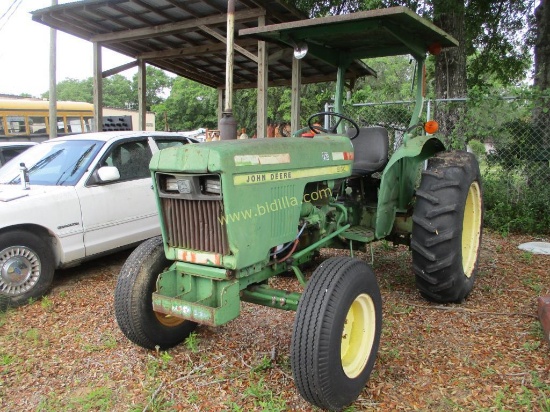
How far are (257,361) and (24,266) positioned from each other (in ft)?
8.25

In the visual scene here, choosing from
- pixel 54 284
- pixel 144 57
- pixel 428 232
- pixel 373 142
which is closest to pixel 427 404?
pixel 428 232

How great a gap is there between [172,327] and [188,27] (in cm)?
636

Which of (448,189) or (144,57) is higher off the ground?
(144,57)

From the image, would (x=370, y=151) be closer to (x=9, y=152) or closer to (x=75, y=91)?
(x=9, y=152)

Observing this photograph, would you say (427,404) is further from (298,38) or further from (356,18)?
(298,38)

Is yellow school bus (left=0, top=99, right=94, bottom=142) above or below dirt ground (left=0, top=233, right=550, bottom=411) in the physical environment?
above

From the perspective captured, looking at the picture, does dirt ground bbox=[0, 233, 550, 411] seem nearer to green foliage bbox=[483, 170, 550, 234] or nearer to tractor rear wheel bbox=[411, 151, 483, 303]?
tractor rear wheel bbox=[411, 151, 483, 303]

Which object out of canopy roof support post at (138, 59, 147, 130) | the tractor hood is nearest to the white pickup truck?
the tractor hood

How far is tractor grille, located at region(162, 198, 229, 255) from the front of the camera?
2.50m

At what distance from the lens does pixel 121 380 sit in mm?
2803

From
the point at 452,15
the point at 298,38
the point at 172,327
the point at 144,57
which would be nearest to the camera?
the point at 172,327

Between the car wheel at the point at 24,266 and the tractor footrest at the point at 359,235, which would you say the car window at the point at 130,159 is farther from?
the tractor footrest at the point at 359,235

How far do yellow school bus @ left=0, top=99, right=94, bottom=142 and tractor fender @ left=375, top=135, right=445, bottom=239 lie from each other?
13.2 metres

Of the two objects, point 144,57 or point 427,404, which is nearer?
point 427,404
